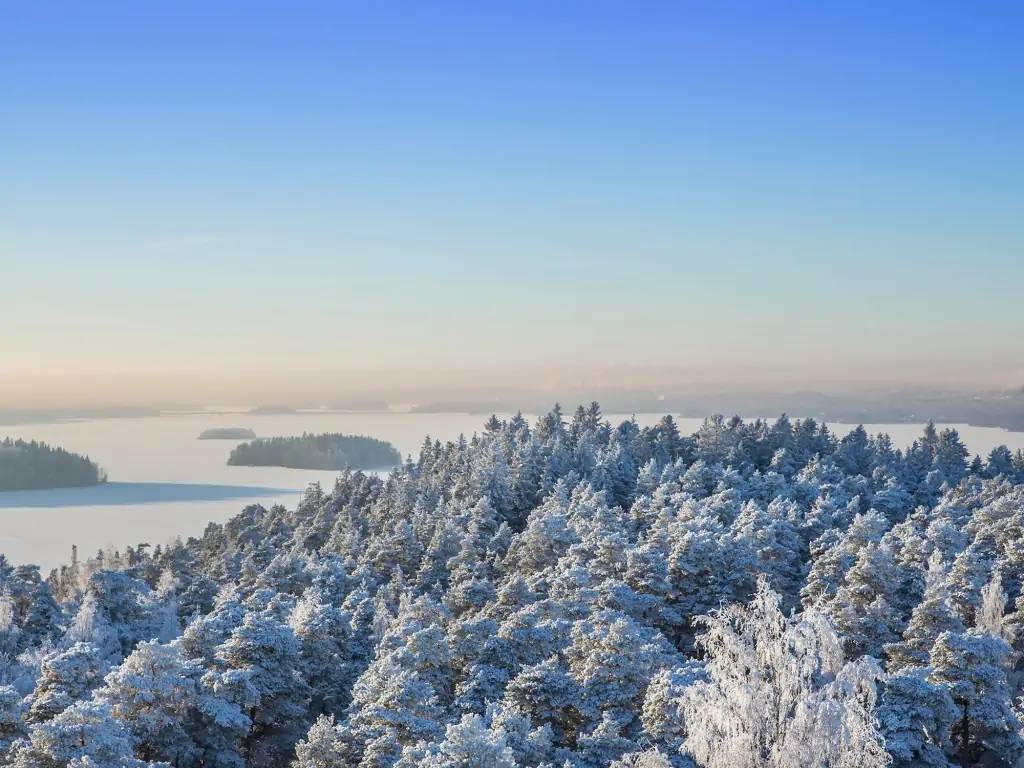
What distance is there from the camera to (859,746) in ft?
66.3

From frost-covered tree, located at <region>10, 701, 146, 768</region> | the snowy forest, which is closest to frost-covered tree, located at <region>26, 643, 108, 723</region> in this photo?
the snowy forest

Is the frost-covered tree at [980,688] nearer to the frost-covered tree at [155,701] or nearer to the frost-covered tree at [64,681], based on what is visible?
the frost-covered tree at [155,701]

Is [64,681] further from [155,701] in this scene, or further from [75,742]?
[75,742]

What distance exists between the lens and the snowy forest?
73.0ft

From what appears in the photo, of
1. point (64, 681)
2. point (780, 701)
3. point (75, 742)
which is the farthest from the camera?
point (64, 681)

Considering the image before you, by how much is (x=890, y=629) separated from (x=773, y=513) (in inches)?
1011

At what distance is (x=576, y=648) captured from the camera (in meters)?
43.3

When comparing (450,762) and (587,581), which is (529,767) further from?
(587,581)

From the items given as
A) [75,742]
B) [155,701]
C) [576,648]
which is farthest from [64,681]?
[576,648]

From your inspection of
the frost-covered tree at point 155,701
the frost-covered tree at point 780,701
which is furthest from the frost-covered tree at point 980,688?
the frost-covered tree at point 155,701

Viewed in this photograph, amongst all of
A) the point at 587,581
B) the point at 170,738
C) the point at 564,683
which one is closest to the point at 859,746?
the point at 564,683

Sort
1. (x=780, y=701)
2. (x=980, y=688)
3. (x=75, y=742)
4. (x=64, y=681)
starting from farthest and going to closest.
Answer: (x=64, y=681) < (x=980, y=688) < (x=75, y=742) < (x=780, y=701)

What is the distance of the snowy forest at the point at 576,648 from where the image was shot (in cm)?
2227

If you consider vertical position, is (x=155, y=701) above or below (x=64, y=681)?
below
